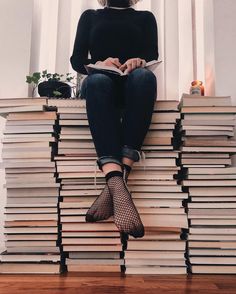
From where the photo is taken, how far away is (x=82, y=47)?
4.86ft

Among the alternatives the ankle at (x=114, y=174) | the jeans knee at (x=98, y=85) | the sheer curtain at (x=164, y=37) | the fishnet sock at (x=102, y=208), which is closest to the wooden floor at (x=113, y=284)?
the fishnet sock at (x=102, y=208)

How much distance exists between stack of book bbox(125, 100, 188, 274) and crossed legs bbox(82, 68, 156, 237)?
0.10 m


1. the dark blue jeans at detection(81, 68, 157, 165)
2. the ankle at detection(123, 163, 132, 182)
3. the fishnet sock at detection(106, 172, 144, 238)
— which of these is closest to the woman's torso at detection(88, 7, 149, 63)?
the dark blue jeans at detection(81, 68, 157, 165)

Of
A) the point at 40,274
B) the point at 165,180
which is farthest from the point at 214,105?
the point at 40,274

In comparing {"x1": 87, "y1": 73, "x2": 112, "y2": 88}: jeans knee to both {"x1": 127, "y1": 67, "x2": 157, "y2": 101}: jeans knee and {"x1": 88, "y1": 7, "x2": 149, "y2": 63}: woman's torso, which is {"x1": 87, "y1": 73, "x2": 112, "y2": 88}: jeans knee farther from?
{"x1": 88, "y1": 7, "x2": 149, "y2": 63}: woman's torso

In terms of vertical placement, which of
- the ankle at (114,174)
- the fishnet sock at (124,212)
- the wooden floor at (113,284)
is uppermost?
the ankle at (114,174)

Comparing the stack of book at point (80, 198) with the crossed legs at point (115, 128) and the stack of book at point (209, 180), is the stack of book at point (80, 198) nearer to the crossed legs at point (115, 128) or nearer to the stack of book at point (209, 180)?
the crossed legs at point (115, 128)

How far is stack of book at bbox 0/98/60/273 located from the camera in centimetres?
112

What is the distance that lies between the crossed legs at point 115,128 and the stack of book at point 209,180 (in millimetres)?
207

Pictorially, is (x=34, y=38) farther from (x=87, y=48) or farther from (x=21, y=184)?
(x=21, y=184)

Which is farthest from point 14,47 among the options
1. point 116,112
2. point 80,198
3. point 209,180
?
point 209,180

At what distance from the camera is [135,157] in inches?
43.1

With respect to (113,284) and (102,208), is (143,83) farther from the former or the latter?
(113,284)

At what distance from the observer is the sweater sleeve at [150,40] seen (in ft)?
4.82
